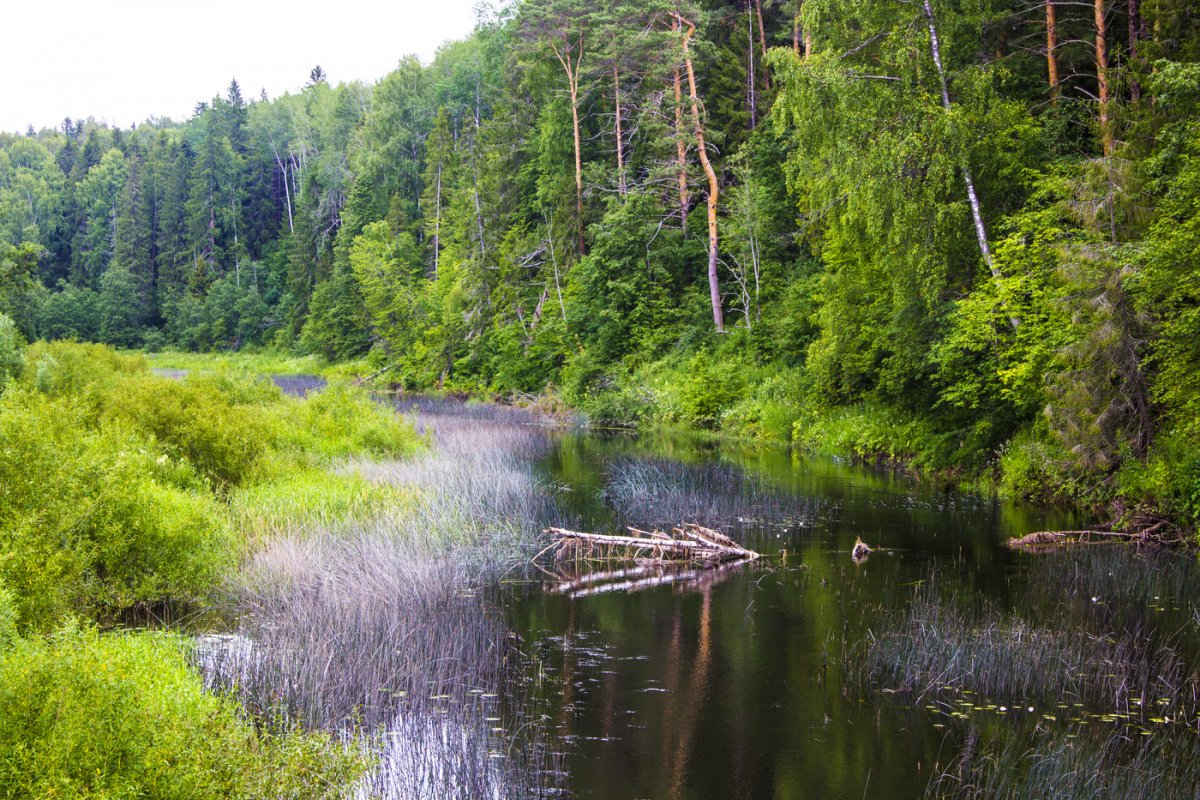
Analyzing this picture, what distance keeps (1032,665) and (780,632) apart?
2.60m

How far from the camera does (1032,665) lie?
29.0 ft

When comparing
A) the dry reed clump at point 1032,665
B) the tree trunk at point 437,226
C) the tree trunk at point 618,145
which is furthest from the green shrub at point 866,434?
the tree trunk at point 437,226

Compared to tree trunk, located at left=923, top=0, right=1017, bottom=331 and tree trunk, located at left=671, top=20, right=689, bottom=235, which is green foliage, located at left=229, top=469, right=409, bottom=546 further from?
tree trunk, located at left=671, top=20, right=689, bottom=235

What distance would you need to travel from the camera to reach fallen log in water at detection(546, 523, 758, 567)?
521 inches

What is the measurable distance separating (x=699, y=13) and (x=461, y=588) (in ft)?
98.6

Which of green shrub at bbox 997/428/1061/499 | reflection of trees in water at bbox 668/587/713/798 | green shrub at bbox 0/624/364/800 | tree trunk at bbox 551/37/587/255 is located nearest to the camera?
green shrub at bbox 0/624/364/800

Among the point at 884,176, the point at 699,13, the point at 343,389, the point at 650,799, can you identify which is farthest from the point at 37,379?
the point at 699,13

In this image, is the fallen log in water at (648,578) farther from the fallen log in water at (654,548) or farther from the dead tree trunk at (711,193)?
the dead tree trunk at (711,193)

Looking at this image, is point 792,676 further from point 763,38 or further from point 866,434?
point 763,38

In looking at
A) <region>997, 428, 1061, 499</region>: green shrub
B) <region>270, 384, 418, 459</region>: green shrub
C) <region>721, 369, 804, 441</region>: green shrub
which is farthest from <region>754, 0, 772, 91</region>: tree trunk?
<region>270, 384, 418, 459</region>: green shrub

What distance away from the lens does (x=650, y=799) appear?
668cm

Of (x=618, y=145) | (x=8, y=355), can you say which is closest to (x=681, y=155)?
(x=618, y=145)

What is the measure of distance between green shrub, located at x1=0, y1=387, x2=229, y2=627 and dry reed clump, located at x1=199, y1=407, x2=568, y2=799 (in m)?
0.73

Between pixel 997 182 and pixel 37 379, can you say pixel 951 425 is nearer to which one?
pixel 997 182
